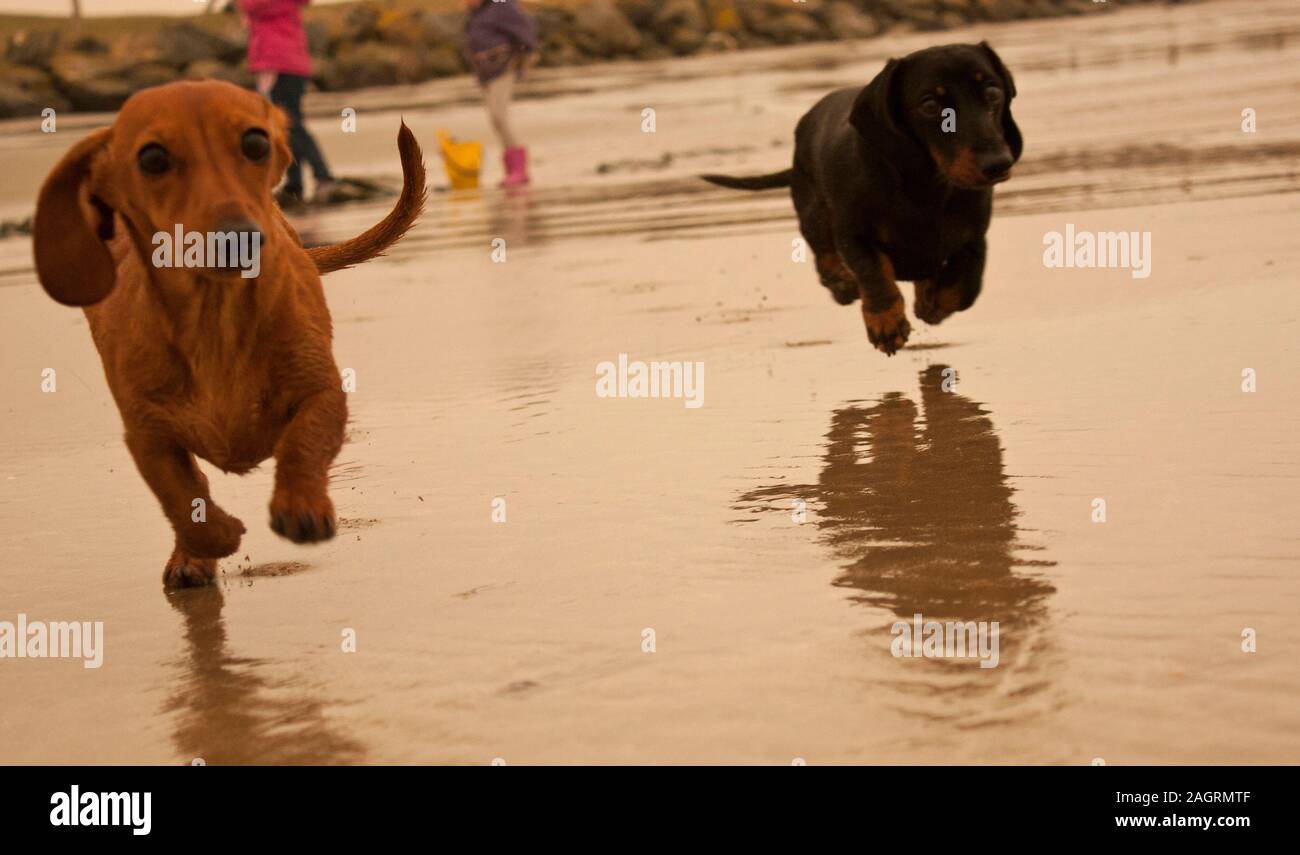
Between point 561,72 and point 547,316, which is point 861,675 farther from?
point 561,72

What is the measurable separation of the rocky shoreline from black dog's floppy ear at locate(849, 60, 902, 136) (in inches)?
906

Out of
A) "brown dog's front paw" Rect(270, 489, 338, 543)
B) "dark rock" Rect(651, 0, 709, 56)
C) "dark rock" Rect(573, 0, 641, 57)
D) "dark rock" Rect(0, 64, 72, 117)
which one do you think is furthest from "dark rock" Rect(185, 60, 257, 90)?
"brown dog's front paw" Rect(270, 489, 338, 543)

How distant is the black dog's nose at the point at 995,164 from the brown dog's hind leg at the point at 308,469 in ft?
7.91

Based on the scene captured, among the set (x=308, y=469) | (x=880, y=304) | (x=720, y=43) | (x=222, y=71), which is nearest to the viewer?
(x=308, y=469)

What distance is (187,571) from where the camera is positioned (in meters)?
3.91

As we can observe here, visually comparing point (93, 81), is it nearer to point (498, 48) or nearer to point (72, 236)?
point (498, 48)

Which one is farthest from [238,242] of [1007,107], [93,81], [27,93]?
[27,93]

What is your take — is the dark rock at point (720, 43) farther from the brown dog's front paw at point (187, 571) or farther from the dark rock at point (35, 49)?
the brown dog's front paw at point (187, 571)

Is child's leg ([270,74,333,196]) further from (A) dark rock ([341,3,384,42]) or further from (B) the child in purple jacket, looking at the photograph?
(A) dark rock ([341,3,384,42])

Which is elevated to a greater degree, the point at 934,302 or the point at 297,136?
the point at 297,136

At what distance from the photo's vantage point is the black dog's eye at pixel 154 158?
3369mm

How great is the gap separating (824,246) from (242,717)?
13.6ft
